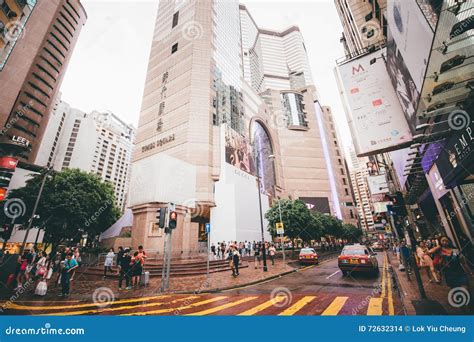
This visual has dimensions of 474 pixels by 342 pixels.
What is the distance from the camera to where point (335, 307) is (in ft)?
20.0

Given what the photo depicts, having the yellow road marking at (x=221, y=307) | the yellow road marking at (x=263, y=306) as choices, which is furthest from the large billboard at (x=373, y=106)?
the yellow road marking at (x=221, y=307)

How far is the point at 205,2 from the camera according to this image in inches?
1619

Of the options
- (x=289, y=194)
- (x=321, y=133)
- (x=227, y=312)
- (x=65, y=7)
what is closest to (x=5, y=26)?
(x=227, y=312)

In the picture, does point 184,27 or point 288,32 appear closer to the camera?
point 184,27

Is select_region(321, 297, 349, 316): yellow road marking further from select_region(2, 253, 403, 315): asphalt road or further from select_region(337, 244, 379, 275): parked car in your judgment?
select_region(337, 244, 379, 275): parked car

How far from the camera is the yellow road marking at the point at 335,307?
5544 mm

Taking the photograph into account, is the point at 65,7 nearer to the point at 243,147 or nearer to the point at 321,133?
the point at 243,147

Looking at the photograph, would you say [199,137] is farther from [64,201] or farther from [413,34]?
[413,34]

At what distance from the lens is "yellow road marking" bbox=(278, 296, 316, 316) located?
5641mm

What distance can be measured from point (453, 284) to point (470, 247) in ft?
13.0

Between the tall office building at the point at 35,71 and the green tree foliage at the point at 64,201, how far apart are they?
17.6m

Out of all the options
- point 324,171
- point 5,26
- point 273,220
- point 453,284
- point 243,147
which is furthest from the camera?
point 324,171

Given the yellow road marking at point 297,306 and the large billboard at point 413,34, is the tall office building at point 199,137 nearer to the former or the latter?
the large billboard at point 413,34

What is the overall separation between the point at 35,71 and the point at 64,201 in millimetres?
47705
